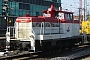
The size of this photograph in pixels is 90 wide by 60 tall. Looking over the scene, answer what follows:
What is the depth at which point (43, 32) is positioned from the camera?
1438cm

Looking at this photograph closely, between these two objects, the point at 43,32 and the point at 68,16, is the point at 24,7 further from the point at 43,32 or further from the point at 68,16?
the point at 43,32

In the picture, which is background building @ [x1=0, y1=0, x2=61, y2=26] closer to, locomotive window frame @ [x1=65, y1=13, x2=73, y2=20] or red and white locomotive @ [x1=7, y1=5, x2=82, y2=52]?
locomotive window frame @ [x1=65, y1=13, x2=73, y2=20]

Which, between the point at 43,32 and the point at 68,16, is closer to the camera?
the point at 43,32

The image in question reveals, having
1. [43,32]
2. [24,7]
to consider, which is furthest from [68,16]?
[24,7]

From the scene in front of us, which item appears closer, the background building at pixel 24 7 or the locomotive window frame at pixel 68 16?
the locomotive window frame at pixel 68 16

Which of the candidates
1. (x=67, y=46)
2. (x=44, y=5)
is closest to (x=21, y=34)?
(x=67, y=46)

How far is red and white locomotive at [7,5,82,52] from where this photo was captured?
13.5m

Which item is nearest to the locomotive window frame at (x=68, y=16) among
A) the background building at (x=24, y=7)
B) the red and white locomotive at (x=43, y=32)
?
the red and white locomotive at (x=43, y=32)

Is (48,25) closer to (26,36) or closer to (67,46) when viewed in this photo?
(26,36)

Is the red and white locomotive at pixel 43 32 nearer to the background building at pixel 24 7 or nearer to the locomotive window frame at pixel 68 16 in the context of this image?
the locomotive window frame at pixel 68 16

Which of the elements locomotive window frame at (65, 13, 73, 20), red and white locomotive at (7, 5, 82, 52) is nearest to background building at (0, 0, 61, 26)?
locomotive window frame at (65, 13, 73, 20)

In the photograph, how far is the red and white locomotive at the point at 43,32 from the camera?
13.5 meters

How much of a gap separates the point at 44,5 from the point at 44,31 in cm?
5299

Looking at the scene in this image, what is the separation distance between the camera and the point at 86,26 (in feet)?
77.9
